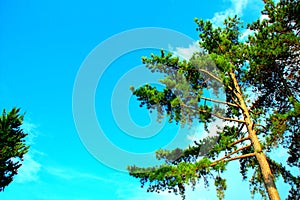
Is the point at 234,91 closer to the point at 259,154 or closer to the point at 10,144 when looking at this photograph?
the point at 259,154

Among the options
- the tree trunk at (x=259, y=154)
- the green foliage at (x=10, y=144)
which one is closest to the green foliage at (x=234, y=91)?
the tree trunk at (x=259, y=154)

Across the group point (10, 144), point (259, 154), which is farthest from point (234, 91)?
point (10, 144)

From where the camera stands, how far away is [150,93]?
13.5 meters

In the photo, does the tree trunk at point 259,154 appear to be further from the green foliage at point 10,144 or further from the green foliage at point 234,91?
the green foliage at point 10,144

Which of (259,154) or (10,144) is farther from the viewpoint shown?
(10,144)

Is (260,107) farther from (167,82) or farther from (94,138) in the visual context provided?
(94,138)

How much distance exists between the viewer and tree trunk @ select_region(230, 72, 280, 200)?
1024cm

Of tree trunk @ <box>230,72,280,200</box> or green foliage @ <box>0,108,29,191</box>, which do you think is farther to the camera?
green foliage @ <box>0,108,29,191</box>

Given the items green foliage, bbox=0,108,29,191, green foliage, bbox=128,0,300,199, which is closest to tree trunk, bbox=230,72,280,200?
green foliage, bbox=128,0,300,199

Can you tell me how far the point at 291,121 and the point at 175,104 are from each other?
521cm

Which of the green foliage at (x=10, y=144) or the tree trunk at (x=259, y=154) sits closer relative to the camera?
the tree trunk at (x=259, y=154)

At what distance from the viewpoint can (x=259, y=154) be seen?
11.2 metres

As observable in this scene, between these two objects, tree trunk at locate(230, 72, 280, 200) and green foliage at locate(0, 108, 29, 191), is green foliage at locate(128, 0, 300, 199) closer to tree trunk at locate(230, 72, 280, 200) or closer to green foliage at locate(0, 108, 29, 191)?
tree trunk at locate(230, 72, 280, 200)

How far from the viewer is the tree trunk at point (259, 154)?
33.6 feet
